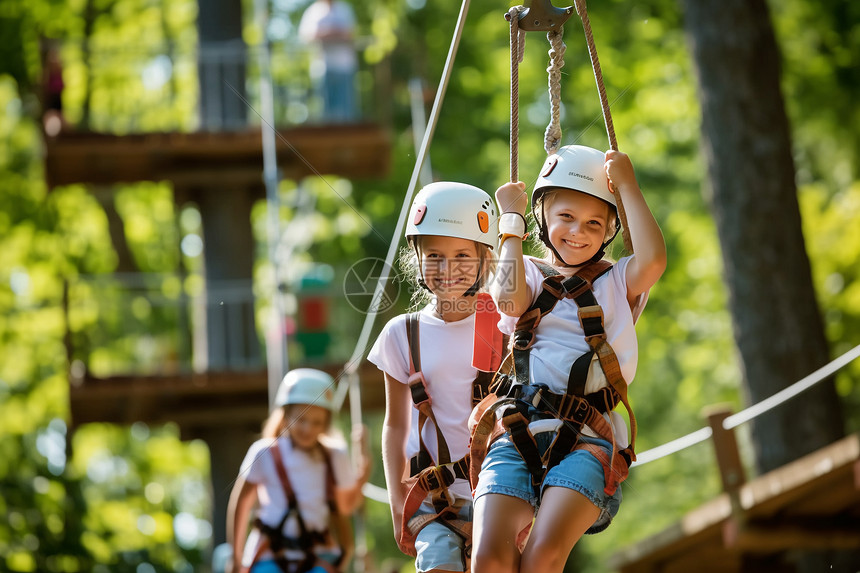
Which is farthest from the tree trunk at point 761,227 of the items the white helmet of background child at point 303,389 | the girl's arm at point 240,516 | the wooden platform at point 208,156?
the wooden platform at point 208,156

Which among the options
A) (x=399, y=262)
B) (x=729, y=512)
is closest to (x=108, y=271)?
(x=729, y=512)

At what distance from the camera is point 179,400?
43.2 feet

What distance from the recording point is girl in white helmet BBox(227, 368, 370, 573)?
5.66m

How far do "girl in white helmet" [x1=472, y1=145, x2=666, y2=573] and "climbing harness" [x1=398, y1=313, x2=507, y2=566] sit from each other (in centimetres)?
43

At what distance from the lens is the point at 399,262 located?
4102mm

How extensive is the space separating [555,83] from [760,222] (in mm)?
5724

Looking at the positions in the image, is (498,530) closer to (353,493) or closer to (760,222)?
(353,493)

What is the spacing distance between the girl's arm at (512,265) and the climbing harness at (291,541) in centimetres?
256

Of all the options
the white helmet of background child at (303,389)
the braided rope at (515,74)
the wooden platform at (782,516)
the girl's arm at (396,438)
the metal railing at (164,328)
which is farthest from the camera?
the metal railing at (164,328)

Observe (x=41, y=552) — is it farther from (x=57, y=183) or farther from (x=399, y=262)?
(x=399, y=262)

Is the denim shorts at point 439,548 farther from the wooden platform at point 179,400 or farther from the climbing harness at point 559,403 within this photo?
the wooden platform at point 179,400

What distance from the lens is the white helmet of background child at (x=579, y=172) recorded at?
11.4ft

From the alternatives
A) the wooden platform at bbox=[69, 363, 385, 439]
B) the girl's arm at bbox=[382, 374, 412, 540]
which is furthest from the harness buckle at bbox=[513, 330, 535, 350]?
the wooden platform at bbox=[69, 363, 385, 439]

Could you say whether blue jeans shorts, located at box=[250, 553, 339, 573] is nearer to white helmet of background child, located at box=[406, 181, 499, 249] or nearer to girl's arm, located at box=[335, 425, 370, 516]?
girl's arm, located at box=[335, 425, 370, 516]
